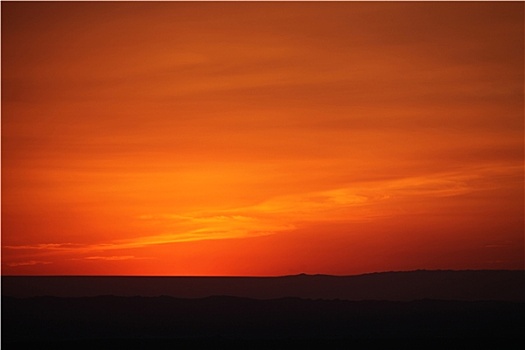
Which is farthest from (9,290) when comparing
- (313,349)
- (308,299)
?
(313,349)

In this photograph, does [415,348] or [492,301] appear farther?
[492,301]

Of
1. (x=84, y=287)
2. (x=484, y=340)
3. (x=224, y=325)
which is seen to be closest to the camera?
(x=484, y=340)

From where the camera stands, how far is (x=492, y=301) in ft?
84.0

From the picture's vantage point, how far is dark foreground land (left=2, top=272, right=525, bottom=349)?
61.6 ft

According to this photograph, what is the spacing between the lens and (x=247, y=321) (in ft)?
70.6

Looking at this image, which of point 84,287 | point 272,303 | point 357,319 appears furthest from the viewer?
point 84,287

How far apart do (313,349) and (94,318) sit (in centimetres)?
654

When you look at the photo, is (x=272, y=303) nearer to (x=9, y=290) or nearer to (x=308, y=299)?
(x=308, y=299)

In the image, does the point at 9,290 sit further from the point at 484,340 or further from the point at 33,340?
the point at 484,340

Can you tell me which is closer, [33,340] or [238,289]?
[33,340]

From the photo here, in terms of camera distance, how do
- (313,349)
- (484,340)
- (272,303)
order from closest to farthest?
(313,349)
(484,340)
(272,303)

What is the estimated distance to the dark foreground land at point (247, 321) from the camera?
18766mm

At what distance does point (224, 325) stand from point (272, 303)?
3486mm

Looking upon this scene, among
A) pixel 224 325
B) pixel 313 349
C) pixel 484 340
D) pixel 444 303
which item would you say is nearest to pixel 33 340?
pixel 224 325
